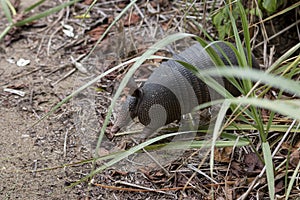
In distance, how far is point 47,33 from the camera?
3.84 metres

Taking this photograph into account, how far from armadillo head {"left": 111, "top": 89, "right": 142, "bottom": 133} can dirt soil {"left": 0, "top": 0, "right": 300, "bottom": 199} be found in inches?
4.6

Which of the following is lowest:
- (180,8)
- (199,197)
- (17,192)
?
(17,192)

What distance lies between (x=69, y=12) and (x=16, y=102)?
3.65 feet

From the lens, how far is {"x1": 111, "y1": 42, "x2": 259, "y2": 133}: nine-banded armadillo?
2793 millimetres

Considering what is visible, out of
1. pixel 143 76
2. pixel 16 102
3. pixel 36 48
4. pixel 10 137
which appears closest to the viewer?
pixel 10 137

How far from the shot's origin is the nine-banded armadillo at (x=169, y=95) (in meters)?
2.79

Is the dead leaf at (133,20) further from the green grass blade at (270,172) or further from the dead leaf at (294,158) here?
the green grass blade at (270,172)

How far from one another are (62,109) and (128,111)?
51 centimetres

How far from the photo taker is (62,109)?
122 inches

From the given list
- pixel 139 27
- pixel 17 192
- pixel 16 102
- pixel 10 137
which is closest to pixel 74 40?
pixel 139 27

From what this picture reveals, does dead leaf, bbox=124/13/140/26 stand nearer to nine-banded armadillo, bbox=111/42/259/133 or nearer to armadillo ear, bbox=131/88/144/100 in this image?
nine-banded armadillo, bbox=111/42/259/133

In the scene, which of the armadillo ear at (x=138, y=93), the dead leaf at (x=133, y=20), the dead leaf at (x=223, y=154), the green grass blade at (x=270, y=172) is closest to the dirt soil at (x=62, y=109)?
the dead leaf at (x=133, y=20)

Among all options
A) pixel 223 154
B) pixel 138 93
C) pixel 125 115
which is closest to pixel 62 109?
pixel 125 115

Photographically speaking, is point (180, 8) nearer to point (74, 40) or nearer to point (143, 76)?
point (143, 76)
